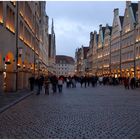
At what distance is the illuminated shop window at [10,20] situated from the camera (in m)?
37.1

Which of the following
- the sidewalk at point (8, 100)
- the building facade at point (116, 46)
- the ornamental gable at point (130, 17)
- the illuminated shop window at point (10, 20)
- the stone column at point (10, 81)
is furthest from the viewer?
the building facade at point (116, 46)

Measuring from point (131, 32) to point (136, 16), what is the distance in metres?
3.70

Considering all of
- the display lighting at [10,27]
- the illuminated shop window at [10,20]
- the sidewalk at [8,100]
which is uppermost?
the illuminated shop window at [10,20]

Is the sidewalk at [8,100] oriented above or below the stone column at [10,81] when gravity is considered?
below

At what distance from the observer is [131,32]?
86000mm

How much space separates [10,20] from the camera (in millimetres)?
38781

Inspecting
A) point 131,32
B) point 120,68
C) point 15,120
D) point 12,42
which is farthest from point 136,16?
point 15,120

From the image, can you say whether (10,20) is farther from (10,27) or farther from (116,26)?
(116,26)

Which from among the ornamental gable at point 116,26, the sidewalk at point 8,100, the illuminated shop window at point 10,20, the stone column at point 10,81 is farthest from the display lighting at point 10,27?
the ornamental gable at point 116,26

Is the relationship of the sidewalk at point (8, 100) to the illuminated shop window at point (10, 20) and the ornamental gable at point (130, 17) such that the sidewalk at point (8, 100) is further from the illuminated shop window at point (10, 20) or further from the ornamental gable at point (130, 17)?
the ornamental gable at point (130, 17)

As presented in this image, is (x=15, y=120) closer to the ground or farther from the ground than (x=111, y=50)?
closer to the ground

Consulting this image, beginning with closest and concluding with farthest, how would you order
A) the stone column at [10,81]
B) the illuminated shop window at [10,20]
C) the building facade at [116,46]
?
the illuminated shop window at [10,20]
the stone column at [10,81]
the building facade at [116,46]

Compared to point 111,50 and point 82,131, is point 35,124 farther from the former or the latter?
point 111,50

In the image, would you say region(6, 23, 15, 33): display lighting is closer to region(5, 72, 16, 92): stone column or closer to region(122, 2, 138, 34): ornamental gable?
region(5, 72, 16, 92): stone column
